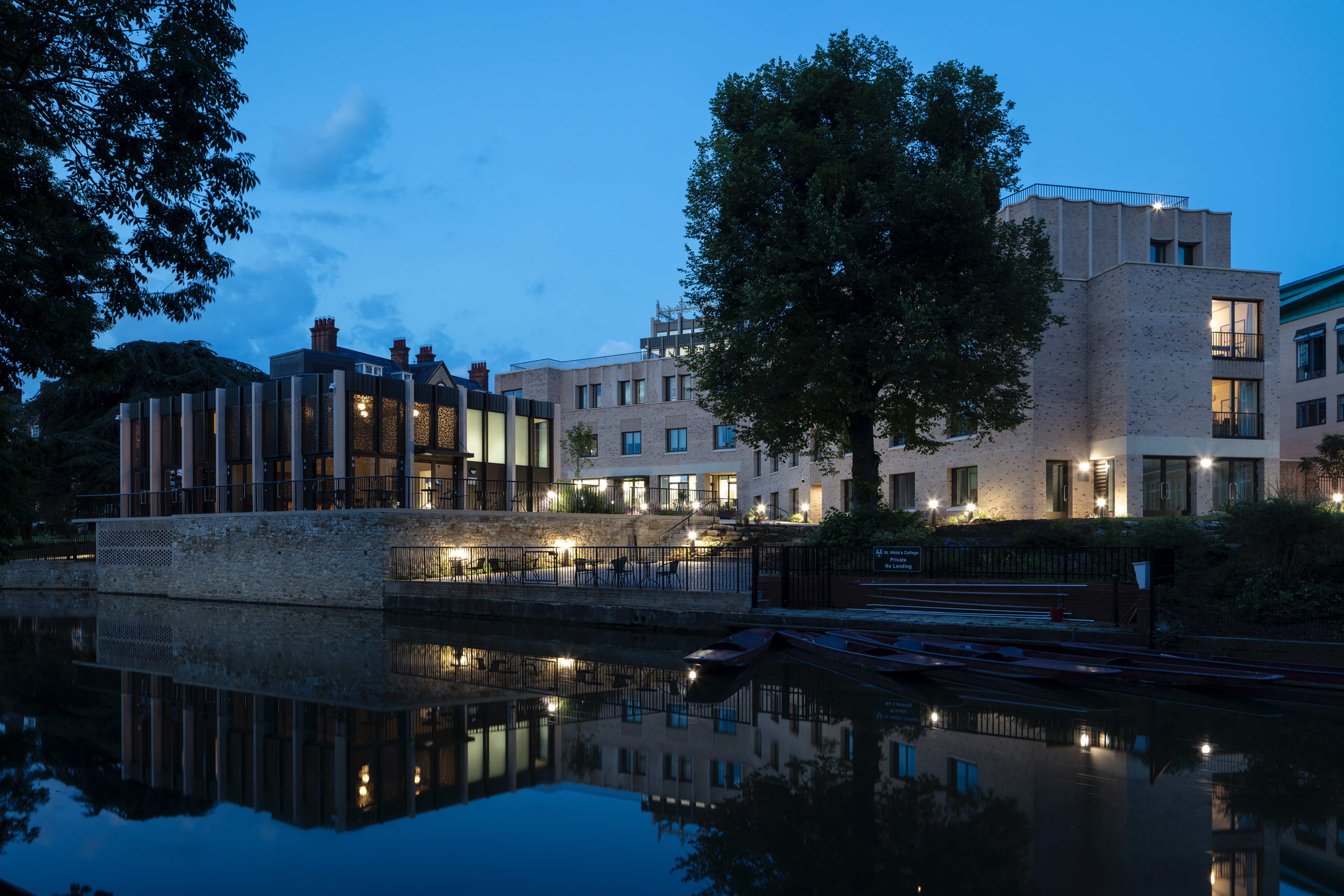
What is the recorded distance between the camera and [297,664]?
634 inches

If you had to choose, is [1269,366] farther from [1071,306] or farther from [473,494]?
[473,494]

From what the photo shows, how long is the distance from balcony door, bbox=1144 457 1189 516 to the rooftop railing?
10.0 metres

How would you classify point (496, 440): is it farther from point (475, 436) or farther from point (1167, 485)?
point (1167, 485)

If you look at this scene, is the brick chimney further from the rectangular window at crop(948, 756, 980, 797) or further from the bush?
the rectangular window at crop(948, 756, 980, 797)

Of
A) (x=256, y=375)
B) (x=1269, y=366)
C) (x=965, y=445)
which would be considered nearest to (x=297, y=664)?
(x=965, y=445)

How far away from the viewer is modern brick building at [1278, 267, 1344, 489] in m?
40.0

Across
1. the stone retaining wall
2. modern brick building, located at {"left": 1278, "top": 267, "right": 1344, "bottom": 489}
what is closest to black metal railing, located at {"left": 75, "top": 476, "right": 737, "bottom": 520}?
the stone retaining wall

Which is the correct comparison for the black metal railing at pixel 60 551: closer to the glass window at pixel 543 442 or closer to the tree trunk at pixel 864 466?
the glass window at pixel 543 442

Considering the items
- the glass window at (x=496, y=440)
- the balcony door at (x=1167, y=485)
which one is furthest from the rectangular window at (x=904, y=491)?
the glass window at (x=496, y=440)

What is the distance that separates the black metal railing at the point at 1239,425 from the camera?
99.8 ft

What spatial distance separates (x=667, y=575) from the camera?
21.8m

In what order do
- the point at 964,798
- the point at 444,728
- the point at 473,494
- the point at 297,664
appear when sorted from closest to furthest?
the point at 964,798 → the point at 444,728 → the point at 297,664 → the point at 473,494

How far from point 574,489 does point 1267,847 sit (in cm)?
2923

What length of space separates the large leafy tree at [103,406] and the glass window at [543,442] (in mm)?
14864
